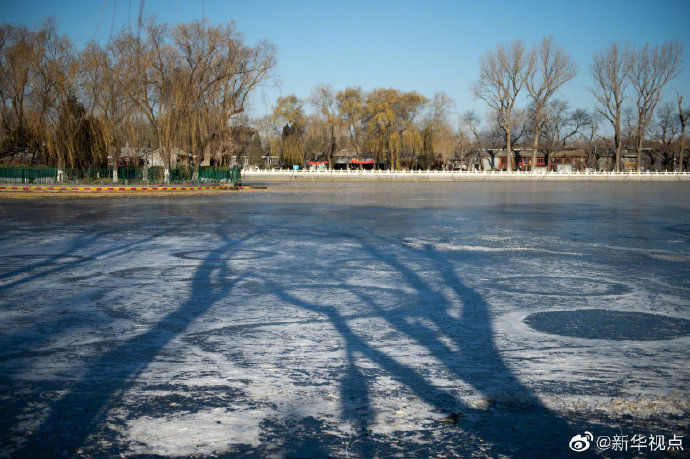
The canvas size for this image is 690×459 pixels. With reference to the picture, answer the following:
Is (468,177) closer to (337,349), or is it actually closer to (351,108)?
(351,108)

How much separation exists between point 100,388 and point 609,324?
5092 millimetres

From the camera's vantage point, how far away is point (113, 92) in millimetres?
38750

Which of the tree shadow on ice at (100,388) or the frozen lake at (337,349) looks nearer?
the tree shadow on ice at (100,388)

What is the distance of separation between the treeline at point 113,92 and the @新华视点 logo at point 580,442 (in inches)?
1528

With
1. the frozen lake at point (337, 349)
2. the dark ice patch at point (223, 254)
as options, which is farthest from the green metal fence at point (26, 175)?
the dark ice patch at point (223, 254)

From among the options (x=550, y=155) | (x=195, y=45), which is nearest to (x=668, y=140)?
(x=550, y=155)

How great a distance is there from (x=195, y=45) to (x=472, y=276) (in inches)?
1418

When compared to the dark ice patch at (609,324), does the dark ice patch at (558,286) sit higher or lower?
higher

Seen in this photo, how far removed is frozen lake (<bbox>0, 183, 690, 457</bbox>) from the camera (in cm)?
382

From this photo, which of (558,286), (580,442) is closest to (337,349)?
(580,442)

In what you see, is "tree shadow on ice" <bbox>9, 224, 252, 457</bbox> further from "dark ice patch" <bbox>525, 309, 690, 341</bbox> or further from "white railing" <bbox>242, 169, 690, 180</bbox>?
"white railing" <bbox>242, 169, 690, 180</bbox>

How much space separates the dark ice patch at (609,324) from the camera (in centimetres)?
607

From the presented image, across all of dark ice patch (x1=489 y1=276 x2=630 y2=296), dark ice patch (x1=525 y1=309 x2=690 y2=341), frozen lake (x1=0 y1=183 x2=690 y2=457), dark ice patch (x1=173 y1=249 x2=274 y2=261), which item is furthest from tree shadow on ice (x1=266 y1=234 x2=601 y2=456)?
dark ice patch (x1=173 y1=249 x2=274 y2=261)

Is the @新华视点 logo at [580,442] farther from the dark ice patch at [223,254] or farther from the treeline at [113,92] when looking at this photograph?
the treeline at [113,92]
